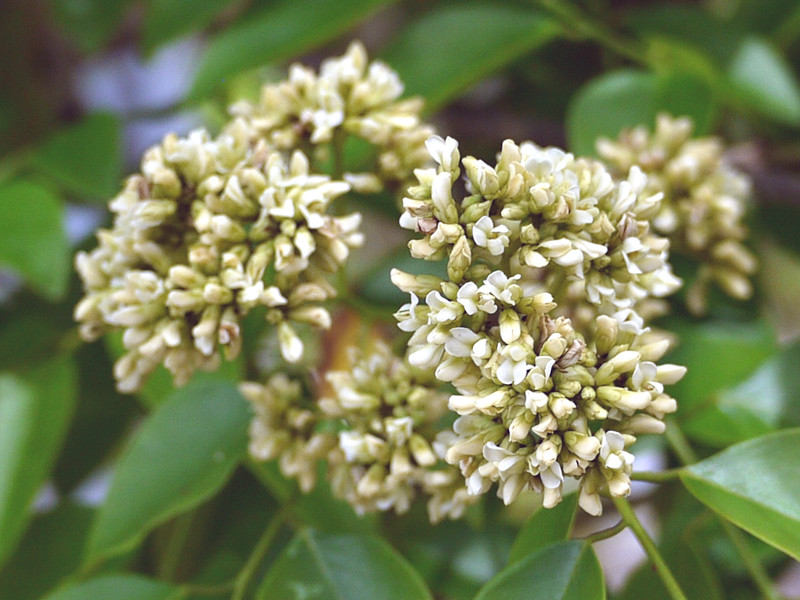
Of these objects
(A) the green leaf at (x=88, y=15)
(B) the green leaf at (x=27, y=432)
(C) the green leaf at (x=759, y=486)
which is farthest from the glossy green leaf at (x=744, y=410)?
(A) the green leaf at (x=88, y=15)

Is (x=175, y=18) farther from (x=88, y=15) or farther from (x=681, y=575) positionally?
(x=681, y=575)

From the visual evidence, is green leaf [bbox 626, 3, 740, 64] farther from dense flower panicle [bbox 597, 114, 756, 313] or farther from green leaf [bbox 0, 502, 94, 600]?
green leaf [bbox 0, 502, 94, 600]

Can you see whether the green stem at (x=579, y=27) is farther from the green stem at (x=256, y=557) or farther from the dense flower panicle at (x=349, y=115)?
the green stem at (x=256, y=557)

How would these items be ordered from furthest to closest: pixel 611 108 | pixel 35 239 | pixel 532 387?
1. pixel 611 108
2. pixel 35 239
3. pixel 532 387

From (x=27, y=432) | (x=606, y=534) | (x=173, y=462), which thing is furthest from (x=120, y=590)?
(x=606, y=534)

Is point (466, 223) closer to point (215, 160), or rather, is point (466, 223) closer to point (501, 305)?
A: point (501, 305)

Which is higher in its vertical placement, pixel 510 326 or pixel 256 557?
pixel 510 326
